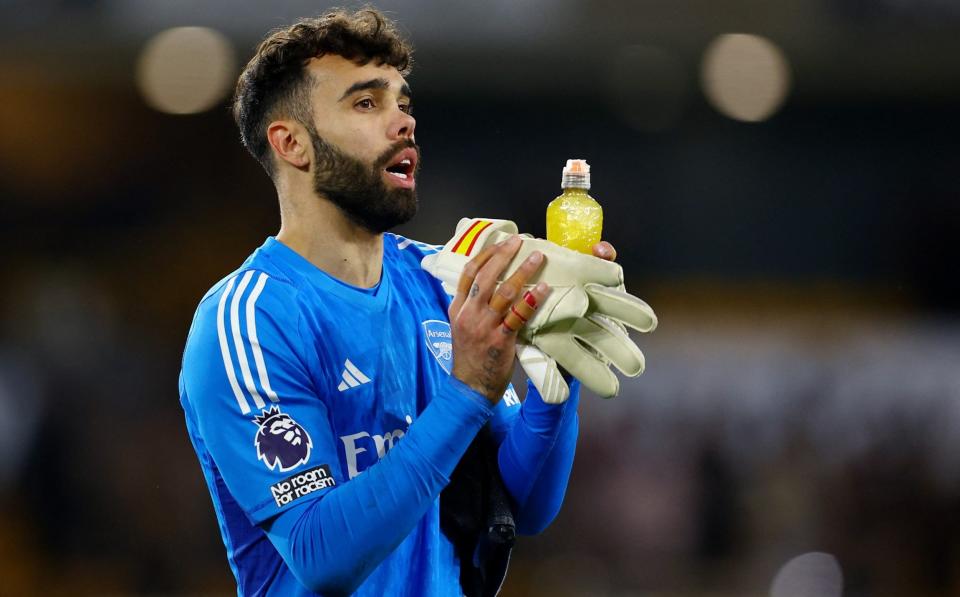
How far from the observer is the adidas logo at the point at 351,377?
207cm

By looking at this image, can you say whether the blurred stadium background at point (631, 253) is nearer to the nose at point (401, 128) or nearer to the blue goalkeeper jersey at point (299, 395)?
the blue goalkeeper jersey at point (299, 395)

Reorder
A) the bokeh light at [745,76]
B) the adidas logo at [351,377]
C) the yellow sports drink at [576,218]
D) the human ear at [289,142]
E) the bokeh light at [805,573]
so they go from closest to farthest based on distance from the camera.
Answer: the adidas logo at [351,377]
the yellow sports drink at [576,218]
the human ear at [289,142]
the bokeh light at [805,573]
the bokeh light at [745,76]

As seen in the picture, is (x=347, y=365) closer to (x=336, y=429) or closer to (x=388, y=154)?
(x=336, y=429)

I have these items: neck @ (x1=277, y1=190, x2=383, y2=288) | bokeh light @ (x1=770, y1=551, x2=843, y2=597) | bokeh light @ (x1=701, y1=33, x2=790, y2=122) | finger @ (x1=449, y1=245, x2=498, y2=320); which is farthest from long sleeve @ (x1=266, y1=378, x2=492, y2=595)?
bokeh light @ (x1=701, y1=33, x2=790, y2=122)

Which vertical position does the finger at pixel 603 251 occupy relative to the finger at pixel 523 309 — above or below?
above

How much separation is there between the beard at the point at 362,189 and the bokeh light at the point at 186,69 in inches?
193

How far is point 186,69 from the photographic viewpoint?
696cm

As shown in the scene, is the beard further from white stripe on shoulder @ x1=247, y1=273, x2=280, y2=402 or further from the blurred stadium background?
the blurred stadium background

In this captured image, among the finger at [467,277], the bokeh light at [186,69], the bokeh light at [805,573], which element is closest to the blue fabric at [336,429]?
the finger at [467,277]

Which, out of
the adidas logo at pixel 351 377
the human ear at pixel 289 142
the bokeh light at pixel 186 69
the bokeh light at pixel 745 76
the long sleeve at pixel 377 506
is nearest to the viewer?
the long sleeve at pixel 377 506

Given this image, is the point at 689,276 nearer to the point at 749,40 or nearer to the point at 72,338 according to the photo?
the point at 749,40

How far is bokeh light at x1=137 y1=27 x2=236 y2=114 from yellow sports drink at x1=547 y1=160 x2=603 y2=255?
5080mm

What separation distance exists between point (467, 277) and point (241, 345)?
44cm

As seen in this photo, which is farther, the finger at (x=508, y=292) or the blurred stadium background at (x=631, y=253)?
the blurred stadium background at (x=631, y=253)
